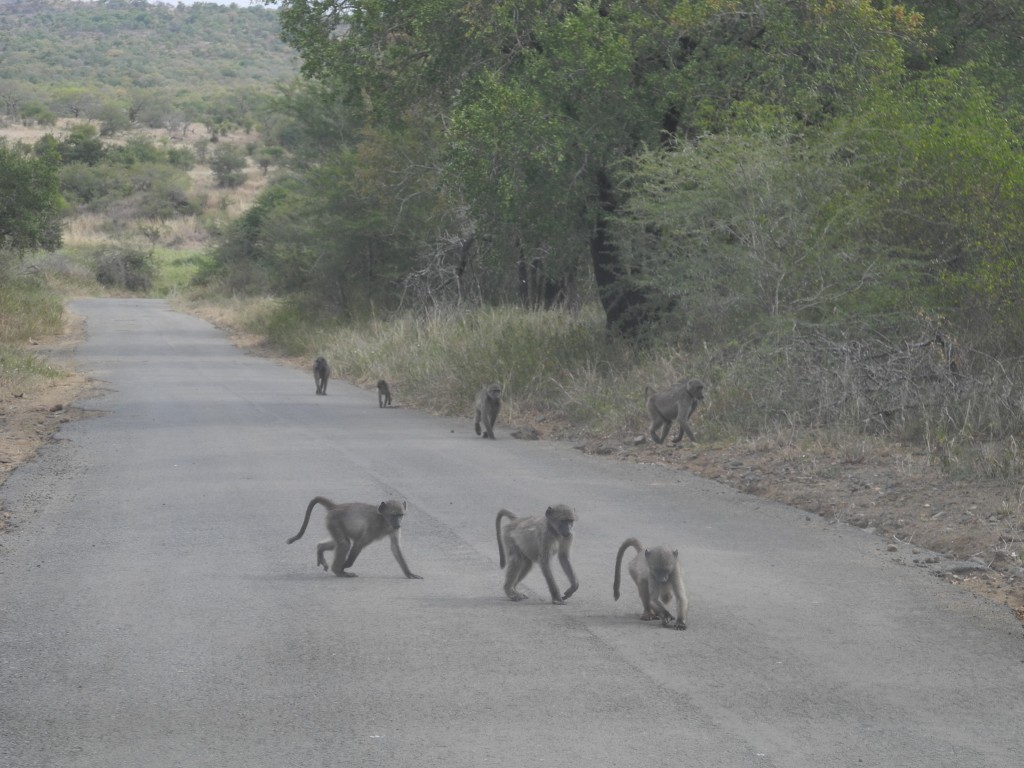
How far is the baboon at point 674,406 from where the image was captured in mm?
14945

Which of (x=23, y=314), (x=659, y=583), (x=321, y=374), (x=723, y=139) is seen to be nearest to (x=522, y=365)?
(x=321, y=374)

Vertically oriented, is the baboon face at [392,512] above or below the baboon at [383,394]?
above

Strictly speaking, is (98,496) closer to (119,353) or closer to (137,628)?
(137,628)

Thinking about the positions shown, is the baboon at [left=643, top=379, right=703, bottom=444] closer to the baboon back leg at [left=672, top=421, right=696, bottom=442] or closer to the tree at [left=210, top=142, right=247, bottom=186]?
the baboon back leg at [left=672, top=421, right=696, bottom=442]

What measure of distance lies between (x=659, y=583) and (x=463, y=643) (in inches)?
42.8

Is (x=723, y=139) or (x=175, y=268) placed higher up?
(x=723, y=139)

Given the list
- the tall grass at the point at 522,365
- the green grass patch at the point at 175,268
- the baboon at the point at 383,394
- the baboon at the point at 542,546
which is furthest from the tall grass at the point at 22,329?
the green grass patch at the point at 175,268

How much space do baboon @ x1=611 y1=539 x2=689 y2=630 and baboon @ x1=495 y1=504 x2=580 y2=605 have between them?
1.39ft

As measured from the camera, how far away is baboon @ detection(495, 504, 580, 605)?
7.71m

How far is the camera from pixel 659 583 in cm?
720

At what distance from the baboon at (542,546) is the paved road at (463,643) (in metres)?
0.14

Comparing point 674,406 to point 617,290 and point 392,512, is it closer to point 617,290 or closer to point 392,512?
point 617,290

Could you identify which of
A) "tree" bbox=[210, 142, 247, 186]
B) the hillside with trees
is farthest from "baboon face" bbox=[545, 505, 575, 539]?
"tree" bbox=[210, 142, 247, 186]

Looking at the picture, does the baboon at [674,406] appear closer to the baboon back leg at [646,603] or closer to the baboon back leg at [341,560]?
the baboon back leg at [341,560]
